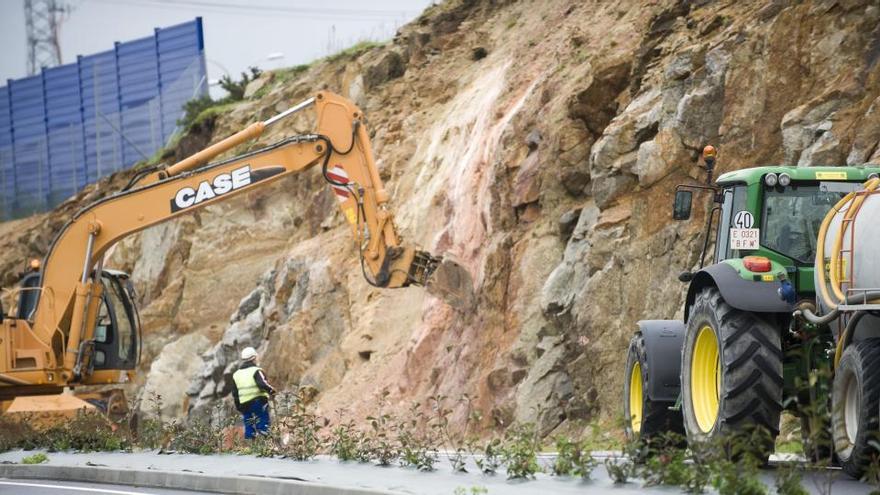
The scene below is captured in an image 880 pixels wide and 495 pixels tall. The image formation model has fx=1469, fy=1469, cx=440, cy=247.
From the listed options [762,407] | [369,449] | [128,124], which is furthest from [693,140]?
[128,124]

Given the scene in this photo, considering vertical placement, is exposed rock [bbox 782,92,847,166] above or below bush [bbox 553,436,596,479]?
above

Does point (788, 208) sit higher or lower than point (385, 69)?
lower

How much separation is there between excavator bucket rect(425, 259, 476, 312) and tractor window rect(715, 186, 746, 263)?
44.1ft

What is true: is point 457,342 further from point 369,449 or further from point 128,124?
point 128,124

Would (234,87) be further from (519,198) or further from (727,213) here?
(727,213)

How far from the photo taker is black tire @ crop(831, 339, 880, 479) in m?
10.1

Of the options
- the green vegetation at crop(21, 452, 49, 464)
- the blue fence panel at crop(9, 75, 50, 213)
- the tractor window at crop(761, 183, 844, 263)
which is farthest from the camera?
the blue fence panel at crop(9, 75, 50, 213)

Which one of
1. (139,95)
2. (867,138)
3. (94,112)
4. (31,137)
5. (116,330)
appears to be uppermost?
(139,95)

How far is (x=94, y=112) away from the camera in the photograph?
155ft

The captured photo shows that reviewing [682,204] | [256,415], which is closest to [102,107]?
[256,415]

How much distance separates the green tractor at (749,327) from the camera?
11367mm

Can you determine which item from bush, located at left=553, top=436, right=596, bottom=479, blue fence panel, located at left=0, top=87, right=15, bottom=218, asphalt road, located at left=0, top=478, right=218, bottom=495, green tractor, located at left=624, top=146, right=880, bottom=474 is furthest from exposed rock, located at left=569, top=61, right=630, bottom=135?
blue fence panel, located at left=0, top=87, right=15, bottom=218

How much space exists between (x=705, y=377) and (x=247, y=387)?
8324 millimetres

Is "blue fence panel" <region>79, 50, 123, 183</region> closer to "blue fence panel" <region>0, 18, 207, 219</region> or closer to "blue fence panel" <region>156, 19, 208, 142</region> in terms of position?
"blue fence panel" <region>0, 18, 207, 219</region>
